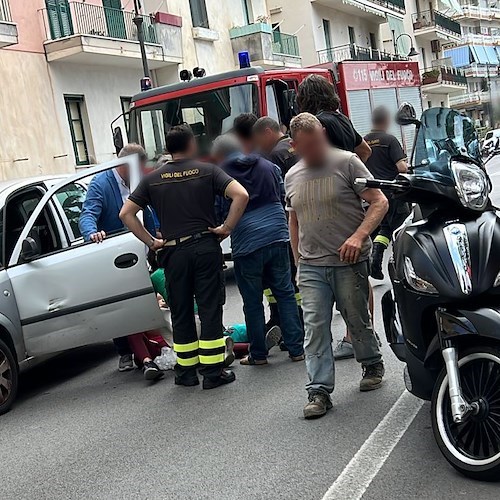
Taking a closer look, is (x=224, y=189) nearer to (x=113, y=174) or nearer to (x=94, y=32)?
(x=113, y=174)

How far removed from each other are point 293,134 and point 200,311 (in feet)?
5.27

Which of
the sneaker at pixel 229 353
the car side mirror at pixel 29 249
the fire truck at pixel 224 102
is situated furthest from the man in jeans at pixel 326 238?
the fire truck at pixel 224 102

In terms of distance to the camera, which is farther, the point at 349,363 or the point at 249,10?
the point at 249,10

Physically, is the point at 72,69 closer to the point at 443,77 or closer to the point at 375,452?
the point at 375,452

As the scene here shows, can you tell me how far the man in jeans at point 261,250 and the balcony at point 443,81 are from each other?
29.5 m

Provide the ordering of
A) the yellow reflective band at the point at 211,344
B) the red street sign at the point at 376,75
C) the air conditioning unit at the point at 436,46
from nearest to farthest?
the yellow reflective band at the point at 211,344
the red street sign at the point at 376,75
the air conditioning unit at the point at 436,46

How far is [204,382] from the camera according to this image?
18.1 feet

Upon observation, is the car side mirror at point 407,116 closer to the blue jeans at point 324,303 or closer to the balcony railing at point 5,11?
the blue jeans at point 324,303

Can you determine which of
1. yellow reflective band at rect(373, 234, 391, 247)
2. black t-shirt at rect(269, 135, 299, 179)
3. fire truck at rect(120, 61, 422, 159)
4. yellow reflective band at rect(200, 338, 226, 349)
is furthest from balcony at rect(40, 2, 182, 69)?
yellow reflective band at rect(200, 338, 226, 349)

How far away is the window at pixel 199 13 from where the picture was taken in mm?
23547

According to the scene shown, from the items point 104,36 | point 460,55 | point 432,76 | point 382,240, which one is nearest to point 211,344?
point 382,240

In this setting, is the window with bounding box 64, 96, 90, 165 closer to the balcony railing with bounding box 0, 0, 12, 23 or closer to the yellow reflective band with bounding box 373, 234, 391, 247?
the balcony railing with bounding box 0, 0, 12, 23

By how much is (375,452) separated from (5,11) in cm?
1541

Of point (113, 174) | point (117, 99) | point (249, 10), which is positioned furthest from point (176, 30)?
point (113, 174)
